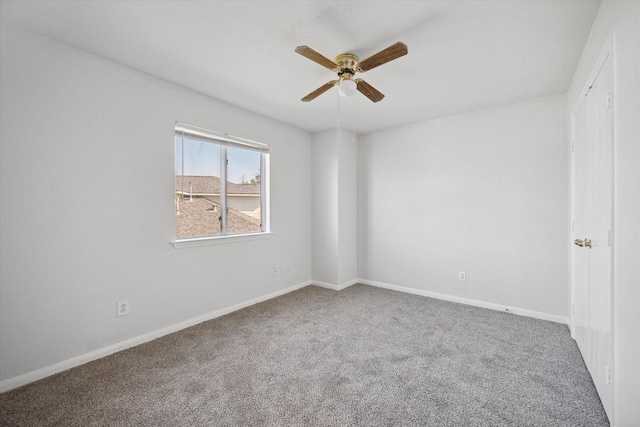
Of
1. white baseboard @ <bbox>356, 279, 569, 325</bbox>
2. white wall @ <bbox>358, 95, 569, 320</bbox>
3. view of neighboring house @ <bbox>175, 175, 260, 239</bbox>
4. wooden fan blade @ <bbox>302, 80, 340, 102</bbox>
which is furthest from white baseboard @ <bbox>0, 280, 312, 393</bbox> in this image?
wooden fan blade @ <bbox>302, 80, 340, 102</bbox>

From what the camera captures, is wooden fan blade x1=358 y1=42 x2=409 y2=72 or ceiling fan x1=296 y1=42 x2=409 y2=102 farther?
ceiling fan x1=296 y1=42 x2=409 y2=102

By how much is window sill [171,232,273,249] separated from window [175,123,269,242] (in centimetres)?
5

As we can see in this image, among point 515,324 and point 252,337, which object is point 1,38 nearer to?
point 252,337

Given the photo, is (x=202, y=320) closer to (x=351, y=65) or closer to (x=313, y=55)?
(x=313, y=55)

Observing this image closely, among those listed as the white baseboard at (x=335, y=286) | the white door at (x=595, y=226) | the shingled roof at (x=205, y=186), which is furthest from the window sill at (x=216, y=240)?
the white door at (x=595, y=226)

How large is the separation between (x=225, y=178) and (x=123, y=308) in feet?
5.30

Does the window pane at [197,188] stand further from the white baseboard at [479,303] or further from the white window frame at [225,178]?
the white baseboard at [479,303]

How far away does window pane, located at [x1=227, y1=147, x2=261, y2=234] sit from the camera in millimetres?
3393

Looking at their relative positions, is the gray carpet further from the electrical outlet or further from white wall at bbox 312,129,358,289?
white wall at bbox 312,129,358,289

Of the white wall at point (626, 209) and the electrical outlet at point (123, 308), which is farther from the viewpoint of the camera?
the electrical outlet at point (123, 308)

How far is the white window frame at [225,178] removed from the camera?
114 inches

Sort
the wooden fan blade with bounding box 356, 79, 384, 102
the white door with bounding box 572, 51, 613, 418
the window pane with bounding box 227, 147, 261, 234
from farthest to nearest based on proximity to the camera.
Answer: the window pane with bounding box 227, 147, 261, 234 < the wooden fan blade with bounding box 356, 79, 384, 102 < the white door with bounding box 572, 51, 613, 418

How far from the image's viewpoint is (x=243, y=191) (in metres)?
3.55

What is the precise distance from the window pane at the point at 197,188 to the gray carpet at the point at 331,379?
104 centimetres
